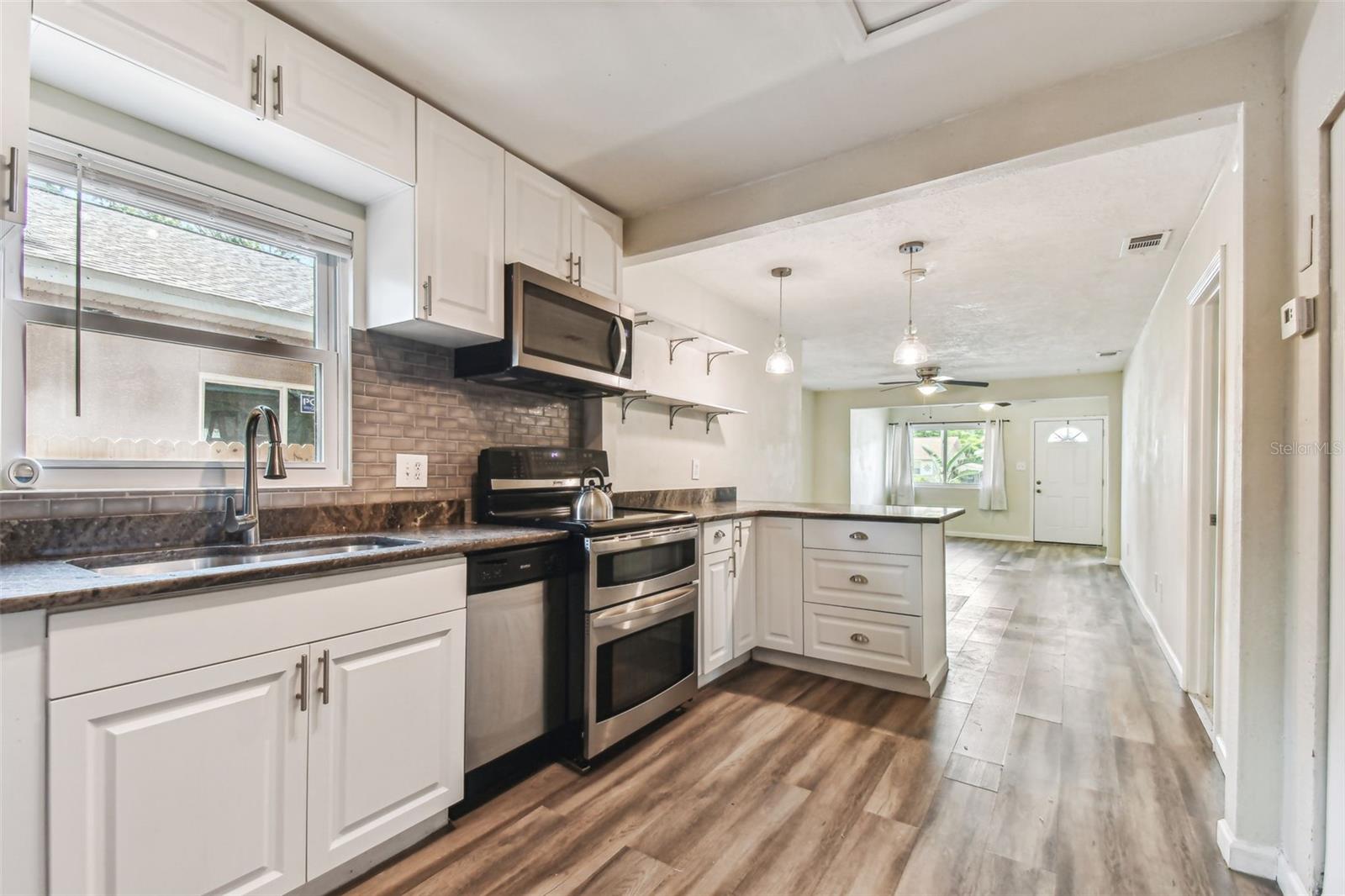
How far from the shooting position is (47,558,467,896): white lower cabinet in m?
1.09

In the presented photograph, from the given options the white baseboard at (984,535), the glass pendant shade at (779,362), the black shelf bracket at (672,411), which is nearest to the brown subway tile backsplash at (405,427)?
the black shelf bracket at (672,411)

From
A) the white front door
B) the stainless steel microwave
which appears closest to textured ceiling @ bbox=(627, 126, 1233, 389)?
the stainless steel microwave

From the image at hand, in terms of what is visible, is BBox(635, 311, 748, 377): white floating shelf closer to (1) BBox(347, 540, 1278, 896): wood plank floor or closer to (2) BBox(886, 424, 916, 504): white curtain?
(1) BBox(347, 540, 1278, 896): wood plank floor

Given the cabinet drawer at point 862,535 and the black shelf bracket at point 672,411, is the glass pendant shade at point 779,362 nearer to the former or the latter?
the black shelf bracket at point 672,411

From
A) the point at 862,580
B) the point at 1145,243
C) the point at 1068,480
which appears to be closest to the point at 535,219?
the point at 862,580

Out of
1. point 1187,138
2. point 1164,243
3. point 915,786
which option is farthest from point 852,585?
point 1164,243

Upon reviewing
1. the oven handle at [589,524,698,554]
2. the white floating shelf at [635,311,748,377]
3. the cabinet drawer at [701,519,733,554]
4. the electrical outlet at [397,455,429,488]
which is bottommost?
the cabinet drawer at [701,519,733,554]

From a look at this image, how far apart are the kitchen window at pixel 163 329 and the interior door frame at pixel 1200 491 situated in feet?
12.2

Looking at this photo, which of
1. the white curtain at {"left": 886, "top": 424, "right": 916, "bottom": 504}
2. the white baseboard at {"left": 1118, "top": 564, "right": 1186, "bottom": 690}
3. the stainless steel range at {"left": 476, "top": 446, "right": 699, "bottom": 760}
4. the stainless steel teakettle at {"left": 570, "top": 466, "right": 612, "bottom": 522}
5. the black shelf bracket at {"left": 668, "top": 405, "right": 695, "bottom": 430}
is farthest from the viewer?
the white curtain at {"left": 886, "top": 424, "right": 916, "bottom": 504}

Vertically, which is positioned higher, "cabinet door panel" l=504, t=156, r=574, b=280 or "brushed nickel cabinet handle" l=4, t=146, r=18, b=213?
"cabinet door panel" l=504, t=156, r=574, b=280

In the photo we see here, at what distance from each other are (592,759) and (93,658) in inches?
61.4

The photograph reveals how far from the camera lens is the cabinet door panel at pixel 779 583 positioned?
3.20 meters

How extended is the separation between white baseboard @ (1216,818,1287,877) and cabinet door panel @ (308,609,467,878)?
7.24 ft

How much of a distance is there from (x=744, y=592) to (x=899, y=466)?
25.4 ft
